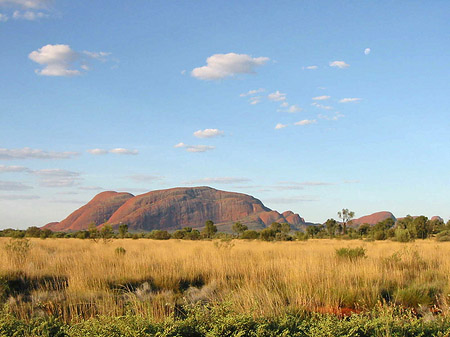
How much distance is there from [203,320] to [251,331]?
2.76 feet

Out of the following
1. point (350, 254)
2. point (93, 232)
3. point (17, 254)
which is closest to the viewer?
point (17, 254)

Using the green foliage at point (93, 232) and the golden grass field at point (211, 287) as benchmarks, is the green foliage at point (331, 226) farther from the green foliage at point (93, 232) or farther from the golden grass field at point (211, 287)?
the golden grass field at point (211, 287)

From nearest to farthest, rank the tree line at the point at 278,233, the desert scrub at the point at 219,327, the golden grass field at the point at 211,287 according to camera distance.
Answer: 1. the desert scrub at the point at 219,327
2. the golden grass field at the point at 211,287
3. the tree line at the point at 278,233

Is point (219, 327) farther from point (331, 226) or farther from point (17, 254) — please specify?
point (331, 226)

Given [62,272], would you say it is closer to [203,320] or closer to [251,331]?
[203,320]

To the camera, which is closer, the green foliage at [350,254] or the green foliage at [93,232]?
the green foliage at [350,254]

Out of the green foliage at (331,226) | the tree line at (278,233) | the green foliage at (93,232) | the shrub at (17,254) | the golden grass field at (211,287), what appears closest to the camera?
the golden grass field at (211,287)

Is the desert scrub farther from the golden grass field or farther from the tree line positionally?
Answer: the tree line

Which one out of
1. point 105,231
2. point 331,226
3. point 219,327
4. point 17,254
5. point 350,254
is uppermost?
point 105,231

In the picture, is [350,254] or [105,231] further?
[105,231]

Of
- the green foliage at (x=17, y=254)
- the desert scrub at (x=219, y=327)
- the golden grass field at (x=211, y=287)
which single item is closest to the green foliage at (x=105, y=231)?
the green foliage at (x=17, y=254)

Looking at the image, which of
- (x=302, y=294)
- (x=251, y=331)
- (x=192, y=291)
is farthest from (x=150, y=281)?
(x=251, y=331)

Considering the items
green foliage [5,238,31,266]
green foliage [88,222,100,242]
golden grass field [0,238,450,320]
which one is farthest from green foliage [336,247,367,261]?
green foliage [88,222,100,242]

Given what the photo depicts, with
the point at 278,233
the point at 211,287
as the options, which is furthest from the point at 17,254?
the point at 278,233
